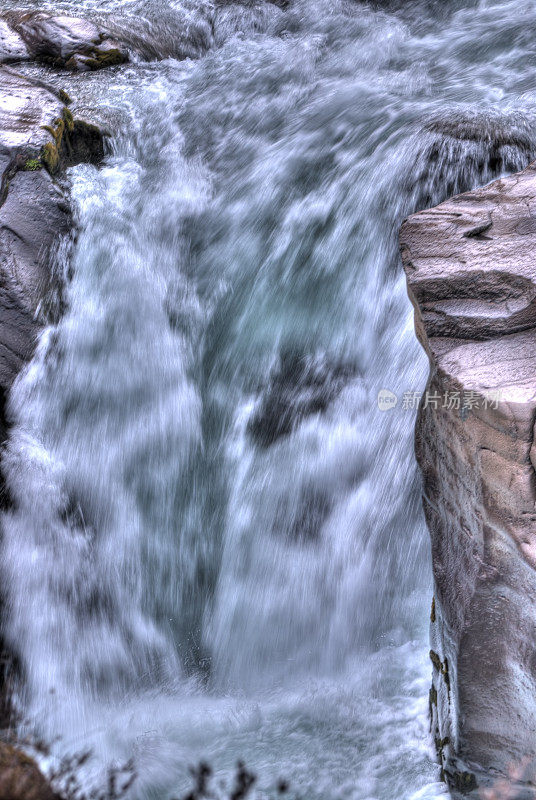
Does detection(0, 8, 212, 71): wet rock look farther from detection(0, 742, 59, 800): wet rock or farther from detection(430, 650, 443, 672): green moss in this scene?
detection(0, 742, 59, 800): wet rock

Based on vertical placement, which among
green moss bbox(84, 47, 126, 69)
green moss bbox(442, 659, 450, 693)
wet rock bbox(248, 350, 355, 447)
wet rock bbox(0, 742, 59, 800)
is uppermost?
green moss bbox(84, 47, 126, 69)

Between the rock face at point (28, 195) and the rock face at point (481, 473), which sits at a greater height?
the rock face at point (28, 195)

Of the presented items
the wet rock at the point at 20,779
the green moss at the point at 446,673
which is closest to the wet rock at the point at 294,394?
the green moss at the point at 446,673

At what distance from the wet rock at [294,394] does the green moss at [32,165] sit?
2.50 meters

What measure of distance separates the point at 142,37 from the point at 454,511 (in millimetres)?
7670

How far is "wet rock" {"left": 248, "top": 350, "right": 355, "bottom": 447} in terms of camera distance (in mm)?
4289

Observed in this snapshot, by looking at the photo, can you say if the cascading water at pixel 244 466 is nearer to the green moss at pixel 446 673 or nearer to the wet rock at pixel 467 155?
the wet rock at pixel 467 155

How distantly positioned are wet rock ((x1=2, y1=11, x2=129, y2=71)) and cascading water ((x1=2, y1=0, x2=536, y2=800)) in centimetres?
220

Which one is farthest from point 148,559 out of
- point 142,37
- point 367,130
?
point 142,37

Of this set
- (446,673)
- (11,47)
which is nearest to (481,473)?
(446,673)

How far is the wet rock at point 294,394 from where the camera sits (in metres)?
4.29

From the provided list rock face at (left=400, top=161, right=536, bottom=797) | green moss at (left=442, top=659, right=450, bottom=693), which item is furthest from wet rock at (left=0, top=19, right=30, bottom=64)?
green moss at (left=442, top=659, right=450, bottom=693)

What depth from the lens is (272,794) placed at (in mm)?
2984

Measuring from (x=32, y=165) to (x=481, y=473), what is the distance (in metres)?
4.35
